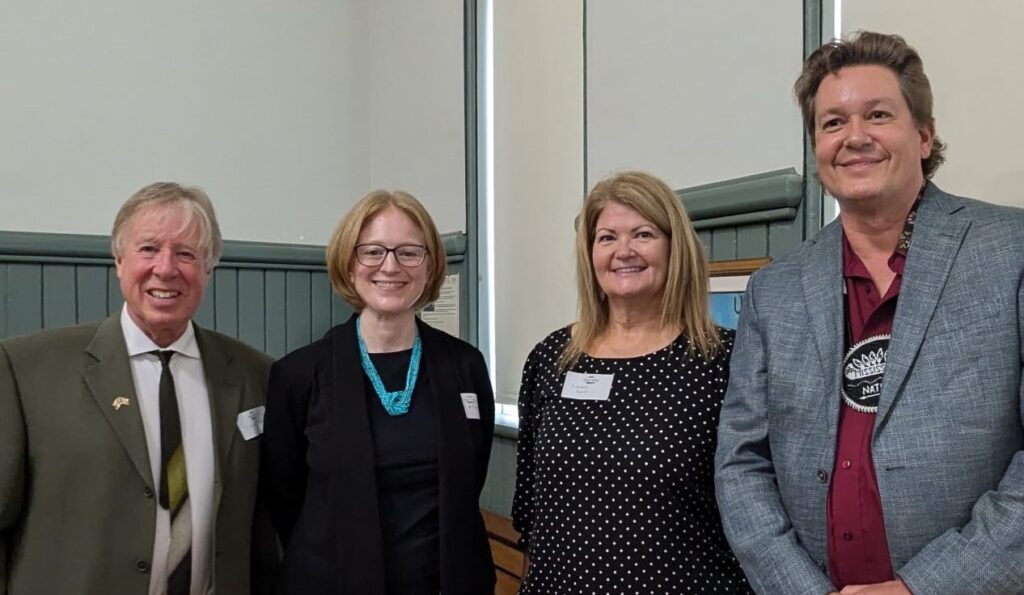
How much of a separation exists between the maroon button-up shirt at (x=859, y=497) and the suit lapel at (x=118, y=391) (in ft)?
4.49

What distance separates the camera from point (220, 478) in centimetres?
182

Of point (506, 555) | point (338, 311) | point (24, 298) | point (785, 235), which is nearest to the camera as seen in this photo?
point (785, 235)

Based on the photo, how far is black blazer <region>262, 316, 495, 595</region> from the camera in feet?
5.87

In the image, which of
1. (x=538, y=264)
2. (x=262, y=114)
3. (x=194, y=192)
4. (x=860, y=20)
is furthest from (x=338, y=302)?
(x=860, y=20)

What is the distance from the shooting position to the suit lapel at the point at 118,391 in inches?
65.9

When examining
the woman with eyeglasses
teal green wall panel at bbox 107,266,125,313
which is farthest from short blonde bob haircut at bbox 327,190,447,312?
teal green wall panel at bbox 107,266,125,313

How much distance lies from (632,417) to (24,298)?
9.05 ft

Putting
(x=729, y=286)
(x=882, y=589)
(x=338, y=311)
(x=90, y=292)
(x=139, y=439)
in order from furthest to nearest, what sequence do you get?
(x=338, y=311) < (x=90, y=292) < (x=729, y=286) < (x=139, y=439) < (x=882, y=589)

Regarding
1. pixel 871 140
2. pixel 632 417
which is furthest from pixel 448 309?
pixel 871 140

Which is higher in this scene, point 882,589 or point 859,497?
point 859,497

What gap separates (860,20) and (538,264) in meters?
1.52

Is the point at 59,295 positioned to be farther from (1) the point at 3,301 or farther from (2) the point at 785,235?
(2) the point at 785,235

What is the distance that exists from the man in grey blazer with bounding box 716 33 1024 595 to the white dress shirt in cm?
115

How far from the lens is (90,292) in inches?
132
